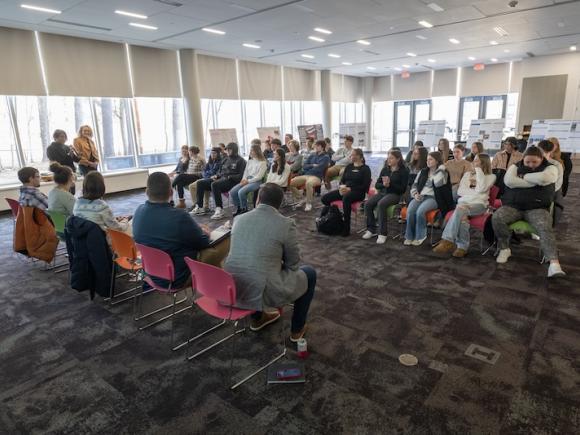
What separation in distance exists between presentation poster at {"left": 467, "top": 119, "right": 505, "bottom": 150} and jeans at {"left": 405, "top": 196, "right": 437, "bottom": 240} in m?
5.81

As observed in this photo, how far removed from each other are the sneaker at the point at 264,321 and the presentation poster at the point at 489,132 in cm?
847

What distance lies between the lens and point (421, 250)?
465 centimetres

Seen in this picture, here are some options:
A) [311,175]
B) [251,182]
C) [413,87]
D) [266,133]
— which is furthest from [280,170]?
[413,87]

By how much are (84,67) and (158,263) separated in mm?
7539

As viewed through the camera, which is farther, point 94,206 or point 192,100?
point 192,100

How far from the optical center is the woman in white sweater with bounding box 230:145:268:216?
6355 mm

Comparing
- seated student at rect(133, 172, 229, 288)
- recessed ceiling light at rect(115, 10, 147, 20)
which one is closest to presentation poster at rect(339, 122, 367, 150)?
recessed ceiling light at rect(115, 10, 147, 20)

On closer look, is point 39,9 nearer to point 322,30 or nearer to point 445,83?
point 322,30

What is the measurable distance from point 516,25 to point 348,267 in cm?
709

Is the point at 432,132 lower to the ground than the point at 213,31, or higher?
lower

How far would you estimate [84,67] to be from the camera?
324 inches

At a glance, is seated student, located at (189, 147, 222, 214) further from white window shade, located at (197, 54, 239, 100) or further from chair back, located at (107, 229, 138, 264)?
white window shade, located at (197, 54, 239, 100)

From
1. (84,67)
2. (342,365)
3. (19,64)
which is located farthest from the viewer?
(84,67)

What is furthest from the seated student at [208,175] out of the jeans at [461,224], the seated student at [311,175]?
the jeans at [461,224]
